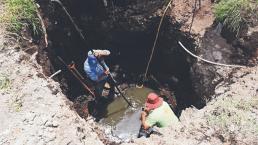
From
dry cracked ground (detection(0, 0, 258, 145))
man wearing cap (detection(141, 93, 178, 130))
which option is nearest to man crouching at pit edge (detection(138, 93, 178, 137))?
man wearing cap (detection(141, 93, 178, 130))

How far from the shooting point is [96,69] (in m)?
7.52

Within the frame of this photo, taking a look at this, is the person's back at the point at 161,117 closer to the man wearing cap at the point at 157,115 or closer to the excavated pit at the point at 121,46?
the man wearing cap at the point at 157,115

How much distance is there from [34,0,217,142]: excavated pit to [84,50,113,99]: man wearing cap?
0.57 metres

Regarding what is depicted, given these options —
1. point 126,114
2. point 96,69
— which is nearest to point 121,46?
point 96,69

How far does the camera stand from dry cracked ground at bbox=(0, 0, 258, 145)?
5.46m

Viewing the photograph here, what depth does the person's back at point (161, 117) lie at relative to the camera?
5.95 m

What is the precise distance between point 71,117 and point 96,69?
1885 mm

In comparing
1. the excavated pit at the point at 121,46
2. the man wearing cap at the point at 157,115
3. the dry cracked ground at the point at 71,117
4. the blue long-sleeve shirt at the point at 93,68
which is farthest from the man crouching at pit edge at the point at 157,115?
the blue long-sleeve shirt at the point at 93,68

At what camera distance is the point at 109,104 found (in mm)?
8258

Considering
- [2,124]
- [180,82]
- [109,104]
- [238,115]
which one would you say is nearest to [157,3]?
[180,82]

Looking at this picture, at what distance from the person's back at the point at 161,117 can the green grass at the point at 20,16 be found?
2575mm

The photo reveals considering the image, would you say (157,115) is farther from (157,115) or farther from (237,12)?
(237,12)

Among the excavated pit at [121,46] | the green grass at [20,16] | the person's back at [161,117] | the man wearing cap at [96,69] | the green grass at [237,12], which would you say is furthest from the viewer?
the excavated pit at [121,46]

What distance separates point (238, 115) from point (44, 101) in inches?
104
